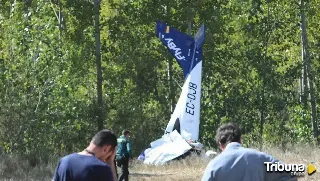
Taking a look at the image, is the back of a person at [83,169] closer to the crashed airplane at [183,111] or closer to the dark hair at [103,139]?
the dark hair at [103,139]

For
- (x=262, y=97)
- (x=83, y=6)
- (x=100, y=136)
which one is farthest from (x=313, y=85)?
(x=100, y=136)

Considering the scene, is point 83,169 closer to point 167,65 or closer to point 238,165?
point 238,165

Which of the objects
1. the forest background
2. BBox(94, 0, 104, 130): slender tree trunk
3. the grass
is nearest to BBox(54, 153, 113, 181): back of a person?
the grass

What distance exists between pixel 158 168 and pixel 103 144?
1587cm

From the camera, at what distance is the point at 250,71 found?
29234 mm

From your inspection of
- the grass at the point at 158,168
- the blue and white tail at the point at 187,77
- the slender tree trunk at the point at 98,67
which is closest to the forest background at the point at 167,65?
the slender tree trunk at the point at 98,67

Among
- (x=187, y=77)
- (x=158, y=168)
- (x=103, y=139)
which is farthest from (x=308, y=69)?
(x=103, y=139)

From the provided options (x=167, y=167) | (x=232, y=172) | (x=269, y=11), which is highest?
(x=269, y=11)

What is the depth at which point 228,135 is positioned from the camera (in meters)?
6.04

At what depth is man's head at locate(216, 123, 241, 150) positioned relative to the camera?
19.8 ft

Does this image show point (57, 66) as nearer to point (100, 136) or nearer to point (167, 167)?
point (167, 167)

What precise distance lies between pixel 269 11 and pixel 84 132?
27.3ft

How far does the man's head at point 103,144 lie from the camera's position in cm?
627

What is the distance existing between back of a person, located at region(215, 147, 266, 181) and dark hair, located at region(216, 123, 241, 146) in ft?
0.29
